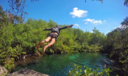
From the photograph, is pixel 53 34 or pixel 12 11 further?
pixel 53 34

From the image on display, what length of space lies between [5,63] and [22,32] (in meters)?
7.02

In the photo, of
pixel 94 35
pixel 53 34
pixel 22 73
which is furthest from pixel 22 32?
pixel 94 35

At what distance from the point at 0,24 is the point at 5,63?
13.6 ft

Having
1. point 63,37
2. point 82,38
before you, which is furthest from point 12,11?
point 82,38

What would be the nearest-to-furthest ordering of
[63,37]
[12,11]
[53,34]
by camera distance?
[12,11] < [53,34] < [63,37]

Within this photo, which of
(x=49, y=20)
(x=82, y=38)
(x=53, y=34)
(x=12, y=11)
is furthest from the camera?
(x=82, y=38)

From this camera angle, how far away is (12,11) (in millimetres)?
2916

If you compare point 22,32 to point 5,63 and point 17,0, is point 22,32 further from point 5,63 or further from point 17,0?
point 17,0

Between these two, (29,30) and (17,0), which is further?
(29,30)

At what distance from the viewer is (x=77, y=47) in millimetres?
26719

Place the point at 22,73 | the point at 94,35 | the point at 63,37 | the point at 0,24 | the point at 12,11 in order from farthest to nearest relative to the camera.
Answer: the point at 94,35 → the point at 63,37 → the point at 0,24 → the point at 22,73 → the point at 12,11

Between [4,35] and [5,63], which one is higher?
[4,35]

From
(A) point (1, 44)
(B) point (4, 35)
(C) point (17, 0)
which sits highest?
(C) point (17, 0)

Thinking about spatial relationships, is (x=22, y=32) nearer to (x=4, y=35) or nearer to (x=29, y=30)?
(x=29, y=30)
